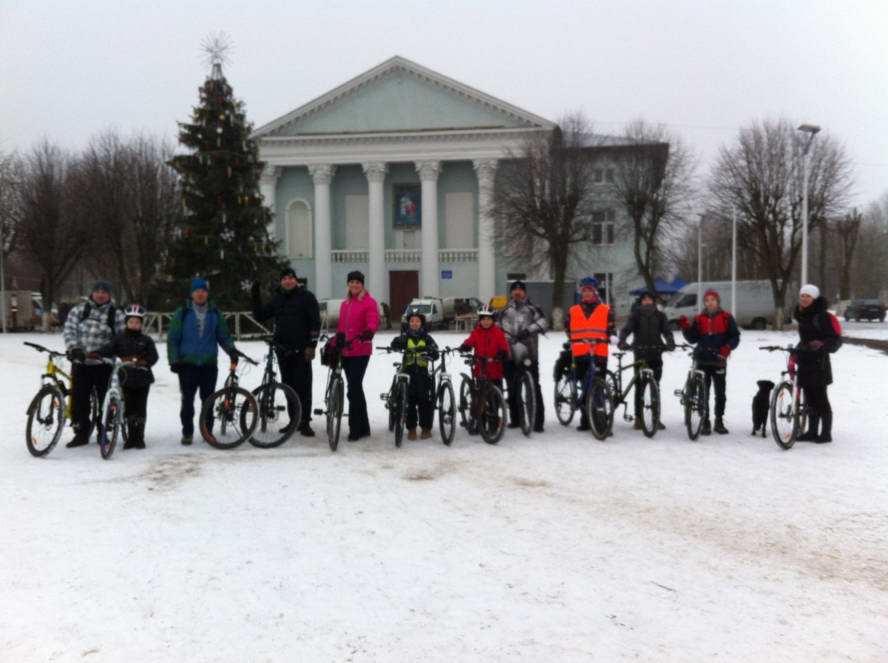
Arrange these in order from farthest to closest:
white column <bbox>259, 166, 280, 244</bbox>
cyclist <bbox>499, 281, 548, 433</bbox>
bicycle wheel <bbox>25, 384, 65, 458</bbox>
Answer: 1. white column <bbox>259, 166, 280, 244</bbox>
2. cyclist <bbox>499, 281, 548, 433</bbox>
3. bicycle wheel <bbox>25, 384, 65, 458</bbox>

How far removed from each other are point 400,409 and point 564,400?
2.75 m

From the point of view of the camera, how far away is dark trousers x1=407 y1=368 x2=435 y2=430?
1062 cm

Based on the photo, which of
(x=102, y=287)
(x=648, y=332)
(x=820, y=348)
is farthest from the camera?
(x=648, y=332)

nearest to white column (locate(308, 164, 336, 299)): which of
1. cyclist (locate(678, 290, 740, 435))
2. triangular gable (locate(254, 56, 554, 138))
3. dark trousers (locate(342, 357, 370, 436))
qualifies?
triangular gable (locate(254, 56, 554, 138))

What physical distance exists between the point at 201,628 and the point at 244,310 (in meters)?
33.7

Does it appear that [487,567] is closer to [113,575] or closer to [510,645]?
[510,645]

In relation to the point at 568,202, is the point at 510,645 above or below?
below

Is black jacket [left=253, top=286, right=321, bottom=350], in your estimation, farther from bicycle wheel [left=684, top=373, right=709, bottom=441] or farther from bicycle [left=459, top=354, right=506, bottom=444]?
bicycle wheel [left=684, top=373, right=709, bottom=441]

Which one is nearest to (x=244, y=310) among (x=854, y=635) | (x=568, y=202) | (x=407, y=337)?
(x=568, y=202)

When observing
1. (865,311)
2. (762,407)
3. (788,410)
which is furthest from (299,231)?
(788,410)

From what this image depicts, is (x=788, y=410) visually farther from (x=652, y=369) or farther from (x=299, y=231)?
(x=299, y=231)

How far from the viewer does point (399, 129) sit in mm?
52594

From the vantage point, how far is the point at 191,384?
33.2ft

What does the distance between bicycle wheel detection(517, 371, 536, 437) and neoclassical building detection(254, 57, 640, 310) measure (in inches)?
1582
